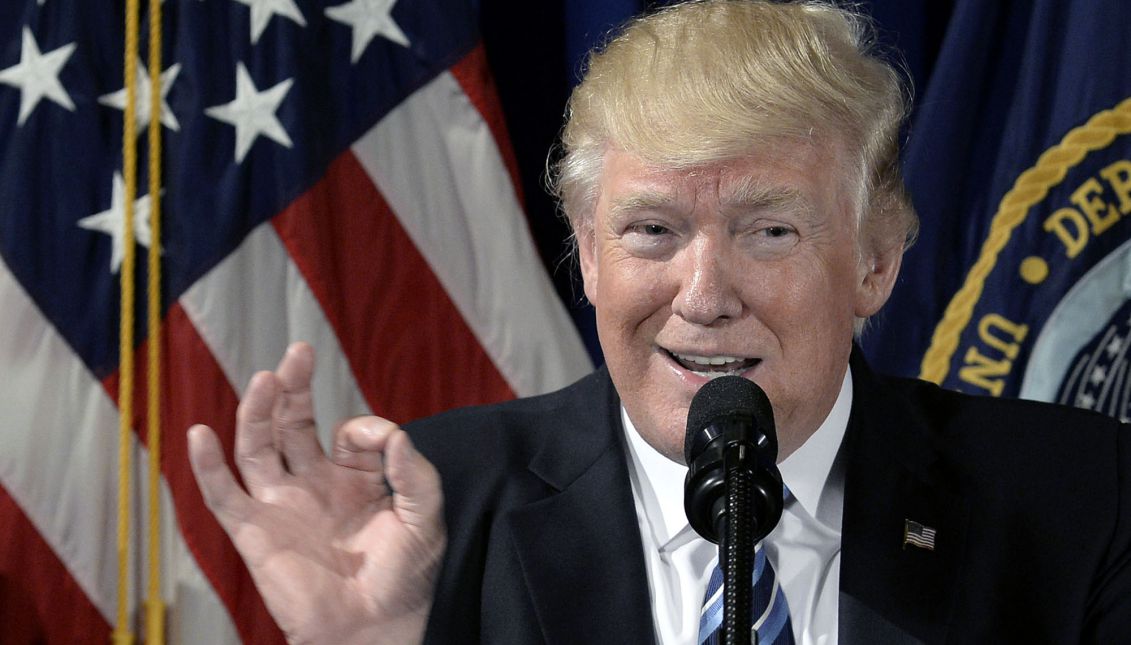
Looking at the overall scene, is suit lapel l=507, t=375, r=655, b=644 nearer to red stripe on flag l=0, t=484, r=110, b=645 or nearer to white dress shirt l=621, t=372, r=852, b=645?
white dress shirt l=621, t=372, r=852, b=645

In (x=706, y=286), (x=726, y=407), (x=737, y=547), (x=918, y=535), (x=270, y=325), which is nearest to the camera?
(x=737, y=547)

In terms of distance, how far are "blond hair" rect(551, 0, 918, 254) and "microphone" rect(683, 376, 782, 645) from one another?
49cm

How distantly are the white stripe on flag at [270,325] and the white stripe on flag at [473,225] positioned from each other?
0.25 metres

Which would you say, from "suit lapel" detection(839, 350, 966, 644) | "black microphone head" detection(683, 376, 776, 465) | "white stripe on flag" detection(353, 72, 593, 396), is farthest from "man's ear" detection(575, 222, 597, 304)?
"white stripe on flag" detection(353, 72, 593, 396)

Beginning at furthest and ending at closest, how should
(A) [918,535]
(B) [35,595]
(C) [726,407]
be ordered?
1. (B) [35,595]
2. (A) [918,535]
3. (C) [726,407]

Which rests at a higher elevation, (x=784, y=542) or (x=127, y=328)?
(x=127, y=328)

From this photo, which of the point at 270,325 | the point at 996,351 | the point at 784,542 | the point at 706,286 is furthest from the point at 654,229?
the point at 996,351

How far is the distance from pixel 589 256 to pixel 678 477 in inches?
12.4

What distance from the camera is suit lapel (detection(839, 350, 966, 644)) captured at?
59.0 inches

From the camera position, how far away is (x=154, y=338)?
2.34m

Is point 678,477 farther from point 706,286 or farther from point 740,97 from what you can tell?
point 740,97

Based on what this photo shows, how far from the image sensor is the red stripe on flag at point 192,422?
2365 mm

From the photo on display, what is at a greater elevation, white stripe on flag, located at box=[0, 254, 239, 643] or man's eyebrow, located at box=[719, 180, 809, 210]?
man's eyebrow, located at box=[719, 180, 809, 210]

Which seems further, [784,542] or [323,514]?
[784,542]
